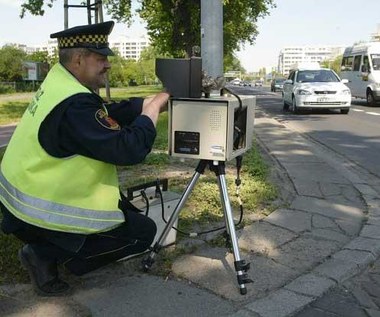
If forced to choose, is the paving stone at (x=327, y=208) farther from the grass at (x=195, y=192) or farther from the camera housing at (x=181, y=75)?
the camera housing at (x=181, y=75)

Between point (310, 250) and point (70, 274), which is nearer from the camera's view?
point (70, 274)

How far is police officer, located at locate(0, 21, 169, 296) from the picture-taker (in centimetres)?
283

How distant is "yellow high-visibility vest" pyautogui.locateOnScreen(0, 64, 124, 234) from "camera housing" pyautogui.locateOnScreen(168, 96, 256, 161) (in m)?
0.57

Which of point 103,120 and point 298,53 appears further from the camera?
point 298,53

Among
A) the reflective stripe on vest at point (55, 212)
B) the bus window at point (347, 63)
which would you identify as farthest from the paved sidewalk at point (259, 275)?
the bus window at point (347, 63)

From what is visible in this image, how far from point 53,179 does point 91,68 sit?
695 millimetres

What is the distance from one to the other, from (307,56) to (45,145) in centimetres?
19006

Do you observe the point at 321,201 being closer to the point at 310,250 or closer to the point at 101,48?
the point at 310,250

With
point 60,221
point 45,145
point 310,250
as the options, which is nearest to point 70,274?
point 60,221

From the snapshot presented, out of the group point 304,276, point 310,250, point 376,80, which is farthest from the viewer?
point 376,80

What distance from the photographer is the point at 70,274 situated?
361cm

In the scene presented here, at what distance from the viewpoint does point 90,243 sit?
3164mm

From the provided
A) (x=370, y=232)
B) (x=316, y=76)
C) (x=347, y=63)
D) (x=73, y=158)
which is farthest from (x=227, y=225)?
(x=347, y=63)

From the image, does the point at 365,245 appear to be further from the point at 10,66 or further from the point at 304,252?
the point at 10,66
